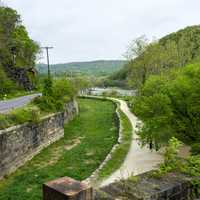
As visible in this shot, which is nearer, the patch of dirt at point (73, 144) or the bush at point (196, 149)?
the bush at point (196, 149)

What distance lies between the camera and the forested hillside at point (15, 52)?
34.2m

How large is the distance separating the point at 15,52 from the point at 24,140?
24.7m

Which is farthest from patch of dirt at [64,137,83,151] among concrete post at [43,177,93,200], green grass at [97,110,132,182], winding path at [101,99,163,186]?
concrete post at [43,177,93,200]

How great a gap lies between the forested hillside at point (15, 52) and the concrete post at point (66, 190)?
102 feet

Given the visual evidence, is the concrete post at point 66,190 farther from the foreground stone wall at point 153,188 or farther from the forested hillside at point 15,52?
the forested hillside at point 15,52

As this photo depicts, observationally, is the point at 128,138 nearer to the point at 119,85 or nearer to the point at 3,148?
the point at 3,148

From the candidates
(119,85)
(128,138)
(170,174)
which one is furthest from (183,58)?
(119,85)

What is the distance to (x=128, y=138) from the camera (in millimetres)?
16234

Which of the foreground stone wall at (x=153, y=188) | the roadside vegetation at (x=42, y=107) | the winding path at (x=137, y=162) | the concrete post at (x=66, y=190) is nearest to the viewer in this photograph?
the concrete post at (x=66, y=190)

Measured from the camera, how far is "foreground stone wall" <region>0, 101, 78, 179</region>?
1146 cm

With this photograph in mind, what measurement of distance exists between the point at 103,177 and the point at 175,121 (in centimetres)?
324

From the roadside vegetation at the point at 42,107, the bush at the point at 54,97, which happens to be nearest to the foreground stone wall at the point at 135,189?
the roadside vegetation at the point at 42,107

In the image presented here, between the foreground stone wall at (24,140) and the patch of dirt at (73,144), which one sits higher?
the foreground stone wall at (24,140)

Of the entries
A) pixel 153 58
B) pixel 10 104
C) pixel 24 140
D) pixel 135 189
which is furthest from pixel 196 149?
pixel 153 58
